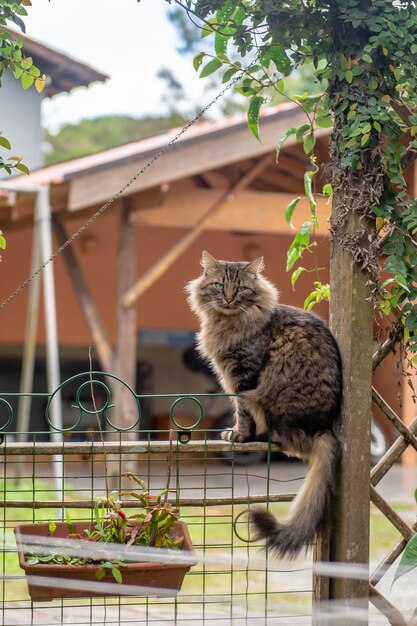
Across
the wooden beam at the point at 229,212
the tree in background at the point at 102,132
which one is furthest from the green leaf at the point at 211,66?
the tree in background at the point at 102,132

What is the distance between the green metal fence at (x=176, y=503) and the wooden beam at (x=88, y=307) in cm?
48

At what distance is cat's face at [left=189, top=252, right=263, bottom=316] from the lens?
3.00 metres

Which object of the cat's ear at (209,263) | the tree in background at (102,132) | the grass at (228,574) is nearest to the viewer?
the cat's ear at (209,263)

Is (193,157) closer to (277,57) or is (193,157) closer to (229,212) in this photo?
(229,212)

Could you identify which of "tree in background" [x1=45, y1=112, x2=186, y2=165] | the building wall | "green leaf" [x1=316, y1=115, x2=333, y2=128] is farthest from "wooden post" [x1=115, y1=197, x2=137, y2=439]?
"tree in background" [x1=45, y1=112, x2=186, y2=165]

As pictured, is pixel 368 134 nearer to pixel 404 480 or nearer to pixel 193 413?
pixel 404 480

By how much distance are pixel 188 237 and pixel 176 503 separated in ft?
15.7

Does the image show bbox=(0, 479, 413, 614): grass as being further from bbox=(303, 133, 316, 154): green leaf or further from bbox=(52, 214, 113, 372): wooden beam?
bbox=(303, 133, 316, 154): green leaf

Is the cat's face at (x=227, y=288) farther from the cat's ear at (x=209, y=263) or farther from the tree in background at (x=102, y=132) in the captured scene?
the tree in background at (x=102, y=132)

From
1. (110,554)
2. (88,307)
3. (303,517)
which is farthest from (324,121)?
(88,307)

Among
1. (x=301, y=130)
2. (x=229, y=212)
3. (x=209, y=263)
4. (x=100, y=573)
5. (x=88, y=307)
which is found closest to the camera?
(x=100, y=573)

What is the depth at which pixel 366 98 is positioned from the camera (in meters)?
2.46

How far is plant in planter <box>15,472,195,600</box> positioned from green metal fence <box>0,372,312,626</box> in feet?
0.26

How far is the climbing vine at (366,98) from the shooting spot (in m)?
2.41
